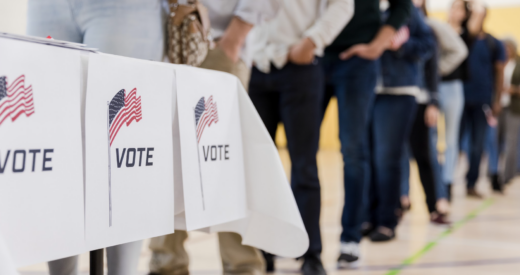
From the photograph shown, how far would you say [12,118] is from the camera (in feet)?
2.11

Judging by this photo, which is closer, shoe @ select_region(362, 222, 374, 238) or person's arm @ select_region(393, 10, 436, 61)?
person's arm @ select_region(393, 10, 436, 61)

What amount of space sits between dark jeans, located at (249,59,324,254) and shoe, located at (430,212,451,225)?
1544 millimetres

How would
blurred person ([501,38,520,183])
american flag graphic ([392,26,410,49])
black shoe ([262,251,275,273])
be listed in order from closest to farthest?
1. black shoe ([262,251,275,273])
2. american flag graphic ([392,26,410,49])
3. blurred person ([501,38,520,183])

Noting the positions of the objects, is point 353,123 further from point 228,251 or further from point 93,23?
point 93,23

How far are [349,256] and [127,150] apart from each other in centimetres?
138

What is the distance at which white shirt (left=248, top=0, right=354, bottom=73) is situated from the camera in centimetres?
178

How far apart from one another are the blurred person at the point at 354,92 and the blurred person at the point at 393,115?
1.27 ft

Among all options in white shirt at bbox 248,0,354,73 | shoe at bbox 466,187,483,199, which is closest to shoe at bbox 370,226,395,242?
white shirt at bbox 248,0,354,73

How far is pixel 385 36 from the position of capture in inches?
83.0

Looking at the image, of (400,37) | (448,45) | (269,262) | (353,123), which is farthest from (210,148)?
(448,45)

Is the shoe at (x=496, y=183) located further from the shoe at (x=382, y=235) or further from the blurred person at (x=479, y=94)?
the shoe at (x=382, y=235)

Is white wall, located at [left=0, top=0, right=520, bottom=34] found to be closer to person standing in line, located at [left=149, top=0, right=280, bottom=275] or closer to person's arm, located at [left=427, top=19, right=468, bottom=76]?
person standing in line, located at [left=149, top=0, right=280, bottom=275]

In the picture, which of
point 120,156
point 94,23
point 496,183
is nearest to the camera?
point 120,156

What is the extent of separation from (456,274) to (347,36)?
43.5 inches
